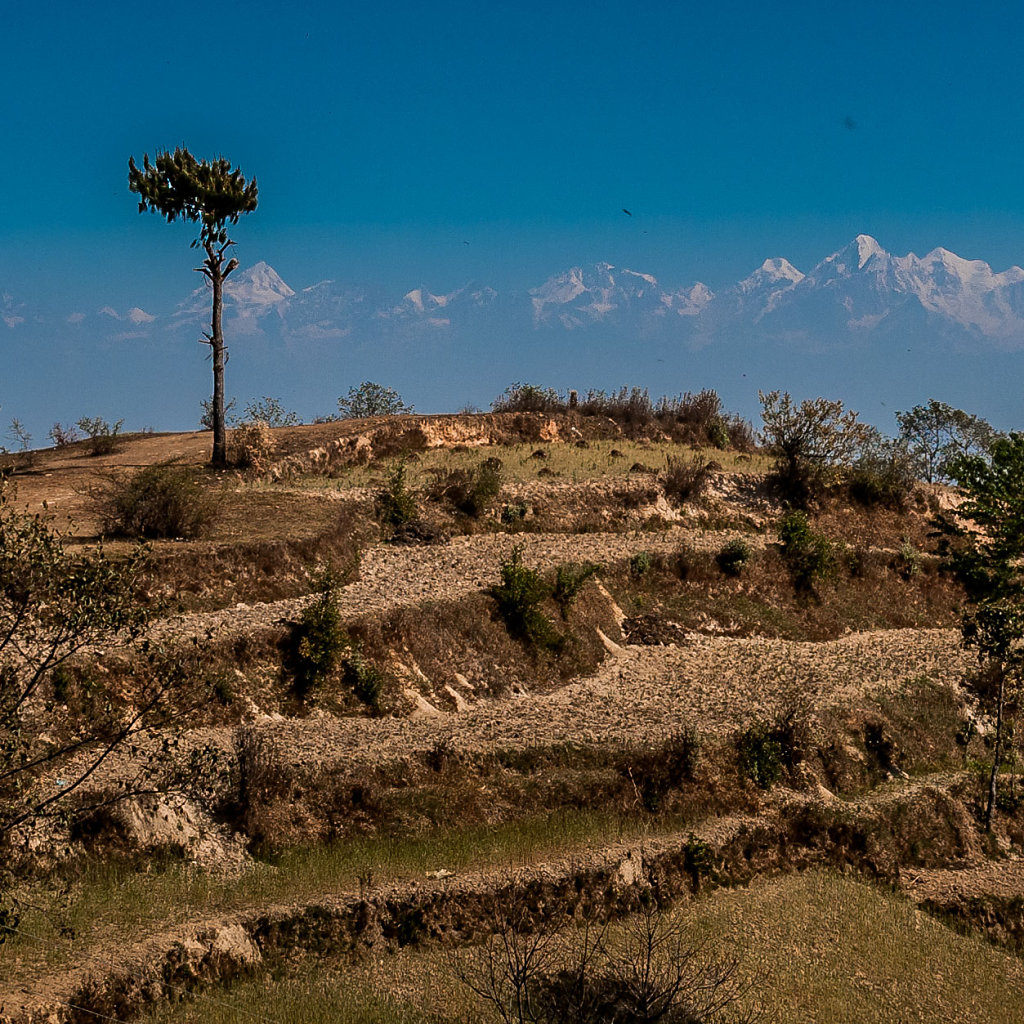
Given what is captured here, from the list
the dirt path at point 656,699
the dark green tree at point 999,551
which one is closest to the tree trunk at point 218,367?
the dirt path at point 656,699

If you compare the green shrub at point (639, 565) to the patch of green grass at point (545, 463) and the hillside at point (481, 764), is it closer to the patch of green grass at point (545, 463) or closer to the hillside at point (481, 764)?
the hillside at point (481, 764)

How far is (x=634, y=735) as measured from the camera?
18984 millimetres

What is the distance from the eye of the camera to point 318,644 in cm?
1938

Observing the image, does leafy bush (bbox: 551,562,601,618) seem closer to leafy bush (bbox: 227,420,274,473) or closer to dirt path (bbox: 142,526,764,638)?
dirt path (bbox: 142,526,764,638)

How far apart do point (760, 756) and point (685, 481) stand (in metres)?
17.7

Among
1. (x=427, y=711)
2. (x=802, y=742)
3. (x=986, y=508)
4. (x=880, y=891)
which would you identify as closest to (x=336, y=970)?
(x=427, y=711)

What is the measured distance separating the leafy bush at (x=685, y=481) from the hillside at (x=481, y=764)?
340cm

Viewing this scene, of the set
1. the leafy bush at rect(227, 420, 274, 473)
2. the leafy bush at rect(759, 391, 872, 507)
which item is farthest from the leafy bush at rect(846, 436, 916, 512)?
the leafy bush at rect(227, 420, 274, 473)

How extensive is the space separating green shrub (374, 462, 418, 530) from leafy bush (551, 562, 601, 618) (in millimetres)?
5725

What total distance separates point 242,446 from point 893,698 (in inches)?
917

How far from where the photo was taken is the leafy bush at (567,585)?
24.7m

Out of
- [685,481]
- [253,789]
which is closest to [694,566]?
[685,481]

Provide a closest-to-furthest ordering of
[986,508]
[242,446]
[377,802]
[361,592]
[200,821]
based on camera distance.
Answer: [200,821] < [377,802] < [986,508] < [361,592] < [242,446]

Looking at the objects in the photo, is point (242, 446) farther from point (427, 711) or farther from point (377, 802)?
point (377, 802)
